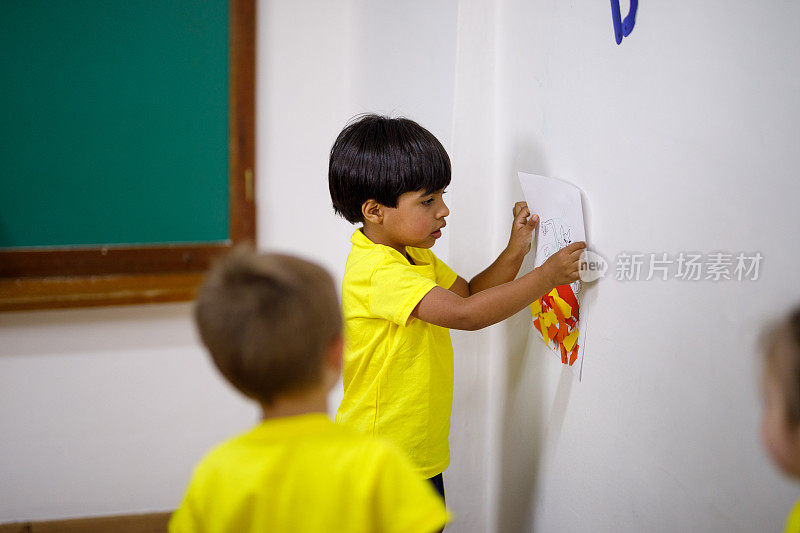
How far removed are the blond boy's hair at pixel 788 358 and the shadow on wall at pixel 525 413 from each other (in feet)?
1.70

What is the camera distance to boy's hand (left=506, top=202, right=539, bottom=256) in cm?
109

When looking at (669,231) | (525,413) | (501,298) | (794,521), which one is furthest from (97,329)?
(794,521)

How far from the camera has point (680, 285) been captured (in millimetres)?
712

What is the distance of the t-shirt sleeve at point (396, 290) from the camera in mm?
962

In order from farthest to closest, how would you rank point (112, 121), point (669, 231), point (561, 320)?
point (112, 121) < point (561, 320) < point (669, 231)

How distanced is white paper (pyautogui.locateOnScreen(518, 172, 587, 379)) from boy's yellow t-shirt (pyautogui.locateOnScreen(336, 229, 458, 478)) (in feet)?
0.65

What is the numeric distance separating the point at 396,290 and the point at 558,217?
25cm

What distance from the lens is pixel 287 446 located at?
0.65 meters

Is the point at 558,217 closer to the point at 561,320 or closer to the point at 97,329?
the point at 561,320

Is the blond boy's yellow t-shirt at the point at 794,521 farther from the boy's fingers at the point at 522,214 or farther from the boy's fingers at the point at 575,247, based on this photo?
the boy's fingers at the point at 522,214

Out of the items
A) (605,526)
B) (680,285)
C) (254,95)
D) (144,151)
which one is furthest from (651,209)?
(144,151)

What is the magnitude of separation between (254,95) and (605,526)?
1.40 m

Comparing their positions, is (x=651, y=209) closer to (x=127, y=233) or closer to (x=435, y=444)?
(x=435, y=444)

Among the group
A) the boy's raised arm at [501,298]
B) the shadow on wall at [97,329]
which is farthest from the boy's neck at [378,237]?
the shadow on wall at [97,329]
